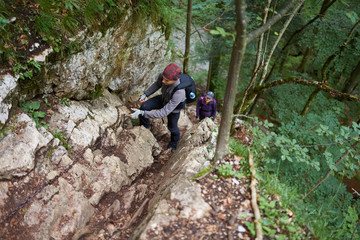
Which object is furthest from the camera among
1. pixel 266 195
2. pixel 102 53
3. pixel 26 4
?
pixel 102 53

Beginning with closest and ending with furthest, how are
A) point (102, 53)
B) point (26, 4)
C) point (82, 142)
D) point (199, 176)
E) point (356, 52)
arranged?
point (199, 176), point (26, 4), point (82, 142), point (102, 53), point (356, 52)

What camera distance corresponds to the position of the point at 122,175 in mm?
4656

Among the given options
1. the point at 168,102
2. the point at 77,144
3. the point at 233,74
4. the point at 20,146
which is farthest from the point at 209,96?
the point at 20,146

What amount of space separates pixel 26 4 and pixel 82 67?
1.43 metres

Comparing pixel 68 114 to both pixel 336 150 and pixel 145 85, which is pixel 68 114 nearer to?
pixel 145 85

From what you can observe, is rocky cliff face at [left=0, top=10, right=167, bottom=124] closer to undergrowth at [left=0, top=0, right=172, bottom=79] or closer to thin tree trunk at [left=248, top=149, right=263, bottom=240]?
undergrowth at [left=0, top=0, right=172, bottom=79]

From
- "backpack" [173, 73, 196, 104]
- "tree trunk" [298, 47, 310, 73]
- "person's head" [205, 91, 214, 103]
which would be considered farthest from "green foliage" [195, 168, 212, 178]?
"tree trunk" [298, 47, 310, 73]

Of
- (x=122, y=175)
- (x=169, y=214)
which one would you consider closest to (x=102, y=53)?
(x=122, y=175)

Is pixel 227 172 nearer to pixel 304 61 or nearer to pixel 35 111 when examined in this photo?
pixel 35 111

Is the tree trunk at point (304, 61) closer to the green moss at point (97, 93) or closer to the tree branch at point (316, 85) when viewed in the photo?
the tree branch at point (316, 85)

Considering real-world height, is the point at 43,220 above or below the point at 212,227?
below

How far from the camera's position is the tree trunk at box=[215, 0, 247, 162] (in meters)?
2.55

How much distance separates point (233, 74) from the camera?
2924 millimetres

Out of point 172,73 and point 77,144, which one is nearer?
point 77,144
